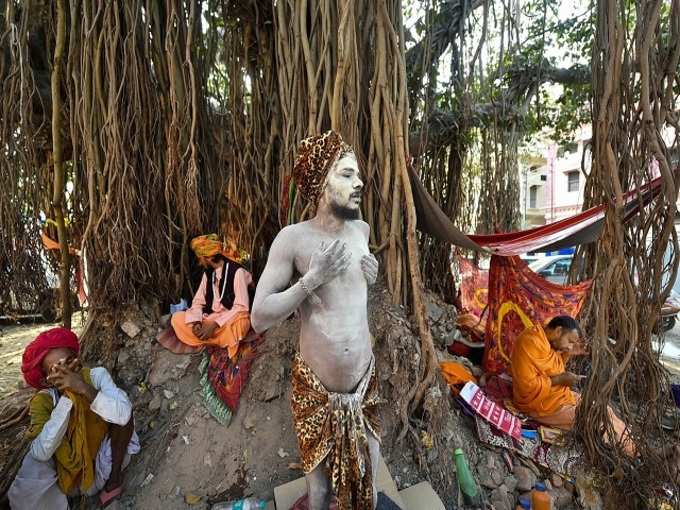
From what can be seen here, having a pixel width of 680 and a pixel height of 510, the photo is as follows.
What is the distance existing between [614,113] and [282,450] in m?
2.42

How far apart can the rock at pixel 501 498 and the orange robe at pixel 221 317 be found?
1763 mm

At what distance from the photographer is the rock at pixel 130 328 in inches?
102

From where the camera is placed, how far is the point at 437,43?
3.41 meters

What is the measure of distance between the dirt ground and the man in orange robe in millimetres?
3324

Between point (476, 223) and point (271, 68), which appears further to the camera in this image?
point (476, 223)

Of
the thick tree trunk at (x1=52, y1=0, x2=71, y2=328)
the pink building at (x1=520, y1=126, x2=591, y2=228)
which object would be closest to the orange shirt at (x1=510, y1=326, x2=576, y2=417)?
the thick tree trunk at (x1=52, y1=0, x2=71, y2=328)

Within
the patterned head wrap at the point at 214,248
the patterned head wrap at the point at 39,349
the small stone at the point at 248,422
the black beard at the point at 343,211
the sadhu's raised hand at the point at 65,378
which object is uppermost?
the black beard at the point at 343,211

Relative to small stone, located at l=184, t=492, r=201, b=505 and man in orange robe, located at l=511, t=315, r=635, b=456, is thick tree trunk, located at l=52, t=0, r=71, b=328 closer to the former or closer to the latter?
small stone, located at l=184, t=492, r=201, b=505

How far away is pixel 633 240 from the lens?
6.10 ft

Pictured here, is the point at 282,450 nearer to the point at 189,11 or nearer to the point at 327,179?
the point at 327,179

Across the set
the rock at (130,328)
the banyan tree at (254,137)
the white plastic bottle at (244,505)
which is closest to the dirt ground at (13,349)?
the rock at (130,328)

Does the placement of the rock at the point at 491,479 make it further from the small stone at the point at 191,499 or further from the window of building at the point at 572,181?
the window of building at the point at 572,181

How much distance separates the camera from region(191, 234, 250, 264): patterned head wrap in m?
2.67

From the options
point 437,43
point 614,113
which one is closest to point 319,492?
point 614,113
